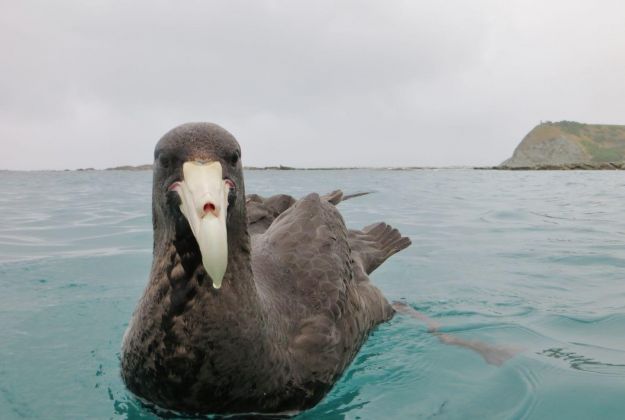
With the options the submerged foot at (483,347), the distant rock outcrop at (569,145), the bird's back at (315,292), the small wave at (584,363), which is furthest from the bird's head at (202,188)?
the distant rock outcrop at (569,145)

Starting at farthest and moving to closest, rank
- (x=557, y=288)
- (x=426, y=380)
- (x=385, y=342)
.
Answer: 1. (x=557, y=288)
2. (x=385, y=342)
3. (x=426, y=380)

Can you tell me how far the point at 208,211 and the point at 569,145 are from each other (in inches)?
4787

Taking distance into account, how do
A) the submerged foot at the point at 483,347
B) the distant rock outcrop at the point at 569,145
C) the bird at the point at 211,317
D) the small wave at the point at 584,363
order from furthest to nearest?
1. the distant rock outcrop at the point at 569,145
2. the submerged foot at the point at 483,347
3. the small wave at the point at 584,363
4. the bird at the point at 211,317

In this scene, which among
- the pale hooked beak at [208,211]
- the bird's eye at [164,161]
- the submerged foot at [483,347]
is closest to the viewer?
the pale hooked beak at [208,211]

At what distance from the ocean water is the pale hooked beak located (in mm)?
1348

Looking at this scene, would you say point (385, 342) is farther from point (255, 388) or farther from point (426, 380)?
point (255, 388)

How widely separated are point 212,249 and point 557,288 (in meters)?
5.18

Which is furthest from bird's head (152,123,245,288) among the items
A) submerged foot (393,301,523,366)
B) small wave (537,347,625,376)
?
small wave (537,347,625,376)

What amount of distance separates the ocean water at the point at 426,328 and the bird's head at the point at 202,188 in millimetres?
1256

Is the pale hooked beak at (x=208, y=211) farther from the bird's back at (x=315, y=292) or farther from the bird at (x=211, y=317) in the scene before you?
the bird's back at (x=315, y=292)

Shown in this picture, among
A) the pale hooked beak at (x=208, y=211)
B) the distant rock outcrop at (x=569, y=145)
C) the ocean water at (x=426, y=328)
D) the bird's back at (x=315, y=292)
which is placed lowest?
the ocean water at (x=426, y=328)

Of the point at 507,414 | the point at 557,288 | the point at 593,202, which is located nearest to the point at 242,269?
the point at 507,414

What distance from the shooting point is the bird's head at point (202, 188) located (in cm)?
247

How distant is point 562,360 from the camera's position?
4312 mm
